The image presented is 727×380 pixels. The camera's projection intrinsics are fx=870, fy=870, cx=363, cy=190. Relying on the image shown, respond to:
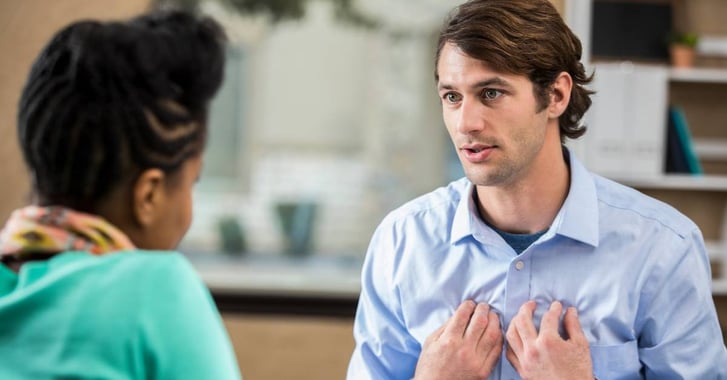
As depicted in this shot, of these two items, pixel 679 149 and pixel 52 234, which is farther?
pixel 679 149

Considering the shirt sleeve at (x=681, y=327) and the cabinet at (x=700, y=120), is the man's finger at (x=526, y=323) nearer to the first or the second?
the shirt sleeve at (x=681, y=327)

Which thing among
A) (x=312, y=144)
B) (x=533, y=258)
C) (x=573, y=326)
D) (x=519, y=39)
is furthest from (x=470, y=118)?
(x=312, y=144)

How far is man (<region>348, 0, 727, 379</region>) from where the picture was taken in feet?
4.27

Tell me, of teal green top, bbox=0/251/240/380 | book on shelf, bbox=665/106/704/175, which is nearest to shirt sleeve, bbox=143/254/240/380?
teal green top, bbox=0/251/240/380

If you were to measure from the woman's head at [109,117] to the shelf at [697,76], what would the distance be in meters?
1.99

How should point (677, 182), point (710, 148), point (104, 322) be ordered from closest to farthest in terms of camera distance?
point (104, 322), point (677, 182), point (710, 148)

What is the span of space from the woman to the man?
1.53 feet

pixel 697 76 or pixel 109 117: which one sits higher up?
pixel 109 117

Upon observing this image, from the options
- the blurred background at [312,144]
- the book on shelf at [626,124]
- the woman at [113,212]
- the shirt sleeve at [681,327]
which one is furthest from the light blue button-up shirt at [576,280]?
the blurred background at [312,144]

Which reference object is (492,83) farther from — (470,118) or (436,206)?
(436,206)

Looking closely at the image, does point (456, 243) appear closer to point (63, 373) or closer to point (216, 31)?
point (216, 31)

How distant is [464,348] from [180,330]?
1.81 ft

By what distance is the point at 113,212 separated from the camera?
0.97 m

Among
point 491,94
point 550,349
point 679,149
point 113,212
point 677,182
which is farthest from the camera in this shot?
point 679,149
